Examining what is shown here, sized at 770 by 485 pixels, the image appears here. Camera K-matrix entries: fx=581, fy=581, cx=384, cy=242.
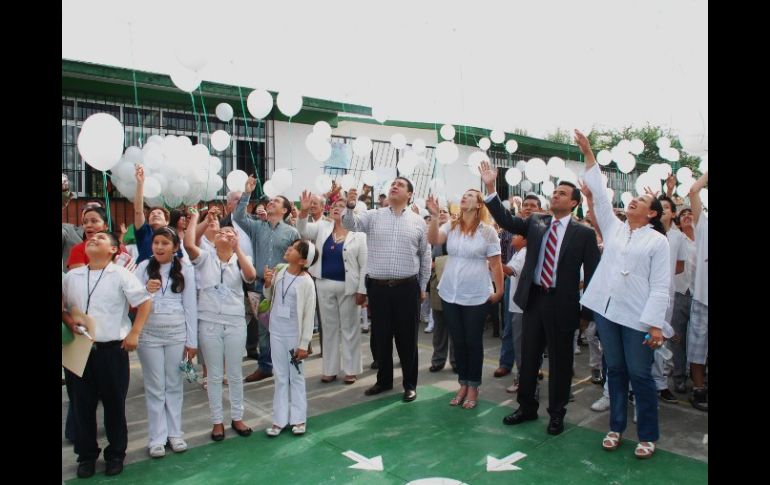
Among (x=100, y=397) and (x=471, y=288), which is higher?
(x=471, y=288)

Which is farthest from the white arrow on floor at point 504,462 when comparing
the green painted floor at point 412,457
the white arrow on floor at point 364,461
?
the white arrow on floor at point 364,461

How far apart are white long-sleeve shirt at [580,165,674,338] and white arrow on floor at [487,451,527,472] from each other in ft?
3.56

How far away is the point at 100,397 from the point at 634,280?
11.3ft

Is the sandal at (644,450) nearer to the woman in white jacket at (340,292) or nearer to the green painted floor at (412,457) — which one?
the green painted floor at (412,457)

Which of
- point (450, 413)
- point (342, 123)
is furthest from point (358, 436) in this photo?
point (342, 123)

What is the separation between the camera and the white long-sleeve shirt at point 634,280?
12.1 feet

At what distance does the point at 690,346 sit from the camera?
495cm

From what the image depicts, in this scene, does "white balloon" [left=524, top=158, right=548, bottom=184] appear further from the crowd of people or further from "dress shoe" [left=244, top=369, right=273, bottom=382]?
"dress shoe" [left=244, top=369, right=273, bottom=382]

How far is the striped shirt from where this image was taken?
16.4 ft

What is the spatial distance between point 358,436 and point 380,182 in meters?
7.21

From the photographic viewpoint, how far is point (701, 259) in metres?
4.59

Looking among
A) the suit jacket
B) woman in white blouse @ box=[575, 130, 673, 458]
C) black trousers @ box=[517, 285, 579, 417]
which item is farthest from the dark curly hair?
woman in white blouse @ box=[575, 130, 673, 458]

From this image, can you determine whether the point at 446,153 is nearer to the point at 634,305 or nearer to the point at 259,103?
the point at 259,103

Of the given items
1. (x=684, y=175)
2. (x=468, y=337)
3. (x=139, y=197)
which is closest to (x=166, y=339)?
(x=139, y=197)
